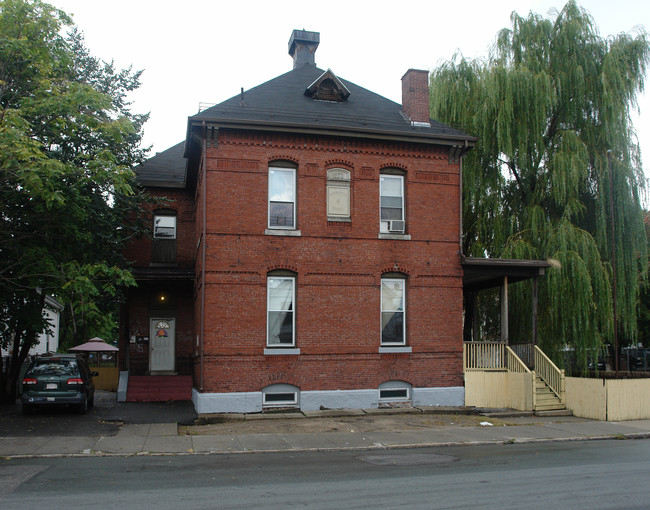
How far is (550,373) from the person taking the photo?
62.0 ft

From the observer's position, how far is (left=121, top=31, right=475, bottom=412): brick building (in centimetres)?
1742

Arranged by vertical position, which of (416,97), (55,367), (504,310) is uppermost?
(416,97)

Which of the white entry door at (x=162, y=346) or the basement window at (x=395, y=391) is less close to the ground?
the white entry door at (x=162, y=346)

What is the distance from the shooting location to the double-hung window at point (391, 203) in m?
18.9

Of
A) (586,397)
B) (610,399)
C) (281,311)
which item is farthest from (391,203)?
(610,399)

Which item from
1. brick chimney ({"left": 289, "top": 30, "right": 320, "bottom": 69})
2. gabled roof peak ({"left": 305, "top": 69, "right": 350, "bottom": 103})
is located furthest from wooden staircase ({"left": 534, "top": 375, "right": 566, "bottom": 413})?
brick chimney ({"left": 289, "top": 30, "right": 320, "bottom": 69})

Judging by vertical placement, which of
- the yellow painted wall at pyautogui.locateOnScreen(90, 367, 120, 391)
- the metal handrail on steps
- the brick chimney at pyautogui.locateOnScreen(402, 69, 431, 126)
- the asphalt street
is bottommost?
the yellow painted wall at pyautogui.locateOnScreen(90, 367, 120, 391)

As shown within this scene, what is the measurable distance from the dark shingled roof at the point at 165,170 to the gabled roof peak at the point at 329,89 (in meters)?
5.88

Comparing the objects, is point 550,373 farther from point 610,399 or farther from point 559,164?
point 559,164

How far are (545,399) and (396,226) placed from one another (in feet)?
21.8

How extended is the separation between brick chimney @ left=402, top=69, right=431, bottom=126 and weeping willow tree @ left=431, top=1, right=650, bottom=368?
327 cm

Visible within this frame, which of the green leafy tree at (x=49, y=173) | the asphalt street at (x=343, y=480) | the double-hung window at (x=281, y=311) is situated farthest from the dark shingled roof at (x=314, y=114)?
the asphalt street at (x=343, y=480)

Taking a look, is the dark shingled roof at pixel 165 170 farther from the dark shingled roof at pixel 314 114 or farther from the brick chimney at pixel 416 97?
the brick chimney at pixel 416 97

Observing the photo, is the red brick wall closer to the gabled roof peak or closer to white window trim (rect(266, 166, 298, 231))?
white window trim (rect(266, 166, 298, 231))
